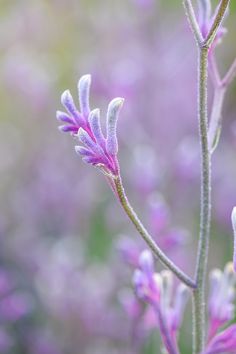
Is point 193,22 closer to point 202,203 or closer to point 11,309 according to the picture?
point 202,203

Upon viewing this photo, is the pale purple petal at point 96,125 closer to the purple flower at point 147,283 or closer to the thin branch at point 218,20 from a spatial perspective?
the thin branch at point 218,20

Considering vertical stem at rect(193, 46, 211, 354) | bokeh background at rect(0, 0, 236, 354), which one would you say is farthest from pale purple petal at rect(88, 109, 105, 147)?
bokeh background at rect(0, 0, 236, 354)

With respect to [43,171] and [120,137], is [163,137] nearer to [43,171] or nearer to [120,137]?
[120,137]

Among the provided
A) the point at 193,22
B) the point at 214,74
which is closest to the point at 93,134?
the point at 193,22

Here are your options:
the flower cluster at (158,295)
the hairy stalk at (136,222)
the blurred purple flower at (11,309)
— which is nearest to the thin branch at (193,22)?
the hairy stalk at (136,222)

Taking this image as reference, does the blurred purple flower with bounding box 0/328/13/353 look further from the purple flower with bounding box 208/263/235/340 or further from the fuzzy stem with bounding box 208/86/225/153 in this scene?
the fuzzy stem with bounding box 208/86/225/153

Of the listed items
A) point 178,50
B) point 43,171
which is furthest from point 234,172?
point 43,171
